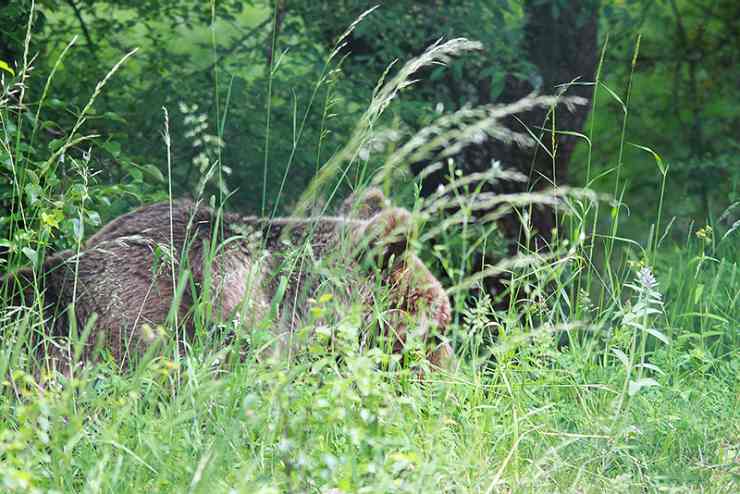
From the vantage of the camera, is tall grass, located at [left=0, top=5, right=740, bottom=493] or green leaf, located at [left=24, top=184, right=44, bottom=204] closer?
tall grass, located at [left=0, top=5, right=740, bottom=493]

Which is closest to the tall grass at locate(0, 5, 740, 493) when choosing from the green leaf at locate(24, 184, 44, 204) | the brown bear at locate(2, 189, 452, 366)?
the green leaf at locate(24, 184, 44, 204)

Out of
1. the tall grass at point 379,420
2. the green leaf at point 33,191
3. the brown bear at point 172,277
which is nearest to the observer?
the tall grass at point 379,420

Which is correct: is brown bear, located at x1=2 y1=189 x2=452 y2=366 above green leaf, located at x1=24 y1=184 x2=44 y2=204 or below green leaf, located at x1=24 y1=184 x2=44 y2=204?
below

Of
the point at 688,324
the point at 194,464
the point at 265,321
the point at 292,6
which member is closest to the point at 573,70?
the point at 292,6

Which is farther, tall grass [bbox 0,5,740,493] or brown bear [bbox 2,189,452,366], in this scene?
brown bear [bbox 2,189,452,366]

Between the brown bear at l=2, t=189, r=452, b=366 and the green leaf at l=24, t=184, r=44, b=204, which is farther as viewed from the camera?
the brown bear at l=2, t=189, r=452, b=366

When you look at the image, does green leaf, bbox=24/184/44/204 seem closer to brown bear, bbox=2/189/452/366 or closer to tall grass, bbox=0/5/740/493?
tall grass, bbox=0/5/740/493

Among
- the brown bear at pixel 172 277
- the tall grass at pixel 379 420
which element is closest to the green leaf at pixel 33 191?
the tall grass at pixel 379 420

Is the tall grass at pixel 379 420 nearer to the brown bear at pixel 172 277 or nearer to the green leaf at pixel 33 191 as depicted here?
the green leaf at pixel 33 191

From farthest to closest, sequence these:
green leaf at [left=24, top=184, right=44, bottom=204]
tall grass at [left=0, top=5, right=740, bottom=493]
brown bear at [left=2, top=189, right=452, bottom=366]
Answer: brown bear at [left=2, top=189, right=452, bottom=366] < green leaf at [left=24, top=184, right=44, bottom=204] < tall grass at [left=0, top=5, right=740, bottom=493]

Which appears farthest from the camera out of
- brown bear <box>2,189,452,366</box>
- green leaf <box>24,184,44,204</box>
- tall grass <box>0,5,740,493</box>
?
brown bear <box>2,189,452,366</box>

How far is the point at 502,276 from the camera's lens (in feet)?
24.0

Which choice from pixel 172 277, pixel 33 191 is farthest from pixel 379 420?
pixel 33 191

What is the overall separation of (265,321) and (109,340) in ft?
4.00
